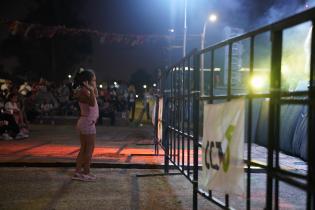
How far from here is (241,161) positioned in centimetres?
355

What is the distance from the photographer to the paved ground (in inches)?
250

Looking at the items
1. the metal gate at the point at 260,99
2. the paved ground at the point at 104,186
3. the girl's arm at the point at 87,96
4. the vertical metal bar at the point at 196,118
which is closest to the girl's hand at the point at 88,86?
the girl's arm at the point at 87,96

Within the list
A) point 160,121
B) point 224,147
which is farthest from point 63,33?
point 224,147

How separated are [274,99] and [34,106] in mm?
22863

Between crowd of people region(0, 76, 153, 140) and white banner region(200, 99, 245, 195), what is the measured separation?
481 cm

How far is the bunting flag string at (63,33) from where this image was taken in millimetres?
20156

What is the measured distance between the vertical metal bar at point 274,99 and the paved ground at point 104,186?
2.48m

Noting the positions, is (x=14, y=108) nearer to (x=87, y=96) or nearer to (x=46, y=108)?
(x=87, y=96)

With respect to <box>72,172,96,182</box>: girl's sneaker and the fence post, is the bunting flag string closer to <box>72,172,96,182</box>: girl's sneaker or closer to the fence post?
the fence post

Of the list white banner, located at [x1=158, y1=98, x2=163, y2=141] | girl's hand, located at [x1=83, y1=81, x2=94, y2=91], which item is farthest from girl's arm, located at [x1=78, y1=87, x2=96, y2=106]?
white banner, located at [x1=158, y1=98, x2=163, y2=141]

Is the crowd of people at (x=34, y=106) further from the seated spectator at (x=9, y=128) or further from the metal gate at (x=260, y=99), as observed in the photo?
the metal gate at (x=260, y=99)

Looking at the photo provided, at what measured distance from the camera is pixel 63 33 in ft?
70.3

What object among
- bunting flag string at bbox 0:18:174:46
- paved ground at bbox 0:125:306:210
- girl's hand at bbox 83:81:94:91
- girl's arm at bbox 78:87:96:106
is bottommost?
paved ground at bbox 0:125:306:210

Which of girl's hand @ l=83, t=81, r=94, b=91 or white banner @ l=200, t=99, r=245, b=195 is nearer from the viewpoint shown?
white banner @ l=200, t=99, r=245, b=195
